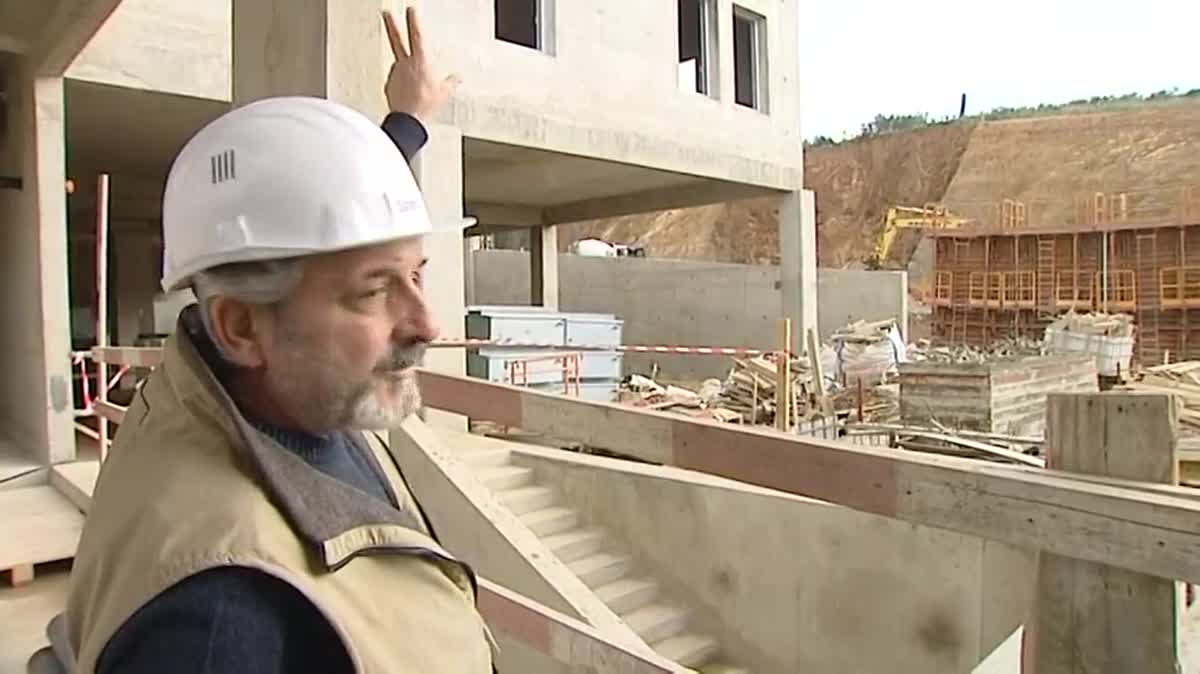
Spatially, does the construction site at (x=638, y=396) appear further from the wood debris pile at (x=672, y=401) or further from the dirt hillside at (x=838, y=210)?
the dirt hillside at (x=838, y=210)

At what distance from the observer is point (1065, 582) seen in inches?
67.9

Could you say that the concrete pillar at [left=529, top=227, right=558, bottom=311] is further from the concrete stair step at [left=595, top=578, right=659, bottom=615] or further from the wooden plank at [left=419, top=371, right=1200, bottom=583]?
the wooden plank at [left=419, top=371, right=1200, bottom=583]

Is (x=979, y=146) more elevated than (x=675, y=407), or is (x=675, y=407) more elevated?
(x=979, y=146)

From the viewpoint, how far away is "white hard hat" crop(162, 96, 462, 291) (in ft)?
3.43

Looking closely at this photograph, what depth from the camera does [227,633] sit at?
0.86m

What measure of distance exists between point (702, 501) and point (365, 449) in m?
5.79

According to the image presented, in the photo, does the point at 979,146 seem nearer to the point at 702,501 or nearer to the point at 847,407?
the point at 847,407

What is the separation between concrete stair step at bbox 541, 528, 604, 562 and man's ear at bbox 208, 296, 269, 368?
614cm

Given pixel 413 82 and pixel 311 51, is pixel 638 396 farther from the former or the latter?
pixel 413 82

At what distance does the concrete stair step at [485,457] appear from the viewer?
7621 mm

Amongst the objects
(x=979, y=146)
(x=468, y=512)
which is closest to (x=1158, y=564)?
(x=468, y=512)

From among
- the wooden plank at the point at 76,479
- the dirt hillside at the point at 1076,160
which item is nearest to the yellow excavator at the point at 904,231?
the dirt hillside at the point at 1076,160

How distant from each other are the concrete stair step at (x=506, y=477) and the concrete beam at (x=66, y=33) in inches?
170

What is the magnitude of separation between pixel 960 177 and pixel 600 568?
1516 inches
